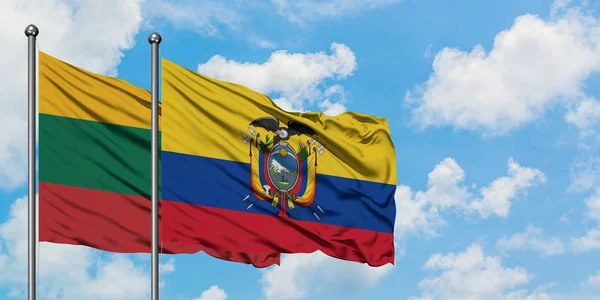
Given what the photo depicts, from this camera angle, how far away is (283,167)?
18828 millimetres

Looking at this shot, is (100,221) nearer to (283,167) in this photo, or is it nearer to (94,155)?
(94,155)

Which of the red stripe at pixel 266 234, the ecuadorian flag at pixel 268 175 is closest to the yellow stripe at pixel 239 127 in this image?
the ecuadorian flag at pixel 268 175

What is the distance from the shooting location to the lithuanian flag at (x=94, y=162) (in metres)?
16.1

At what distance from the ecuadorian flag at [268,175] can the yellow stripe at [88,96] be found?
625 mm

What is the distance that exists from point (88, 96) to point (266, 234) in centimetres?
388

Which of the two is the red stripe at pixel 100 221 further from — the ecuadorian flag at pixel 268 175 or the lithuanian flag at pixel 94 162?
the ecuadorian flag at pixel 268 175

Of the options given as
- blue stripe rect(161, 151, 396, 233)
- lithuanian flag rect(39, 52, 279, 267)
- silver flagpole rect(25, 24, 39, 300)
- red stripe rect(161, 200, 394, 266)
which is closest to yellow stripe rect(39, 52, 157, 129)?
lithuanian flag rect(39, 52, 279, 267)

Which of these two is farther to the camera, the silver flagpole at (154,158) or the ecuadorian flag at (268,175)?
the ecuadorian flag at (268,175)

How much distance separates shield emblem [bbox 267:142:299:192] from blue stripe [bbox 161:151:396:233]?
1.51 ft

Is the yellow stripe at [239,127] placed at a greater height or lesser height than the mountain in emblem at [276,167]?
greater

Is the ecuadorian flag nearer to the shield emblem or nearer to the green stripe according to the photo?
the shield emblem

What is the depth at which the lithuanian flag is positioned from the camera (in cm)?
1609

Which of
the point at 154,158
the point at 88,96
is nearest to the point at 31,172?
the point at 154,158

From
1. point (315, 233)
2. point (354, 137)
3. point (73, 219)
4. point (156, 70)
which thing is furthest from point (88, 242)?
point (354, 137)
